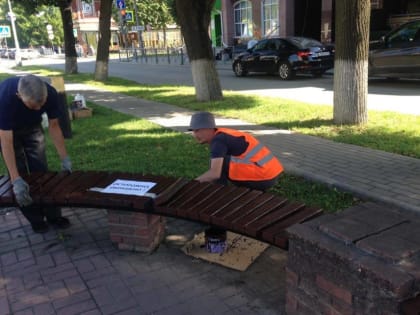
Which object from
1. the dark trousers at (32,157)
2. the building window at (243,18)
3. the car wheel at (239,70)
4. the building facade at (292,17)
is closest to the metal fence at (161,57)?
the building facade at (292,17)

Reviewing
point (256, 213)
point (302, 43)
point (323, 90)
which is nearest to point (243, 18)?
point (302, 43)

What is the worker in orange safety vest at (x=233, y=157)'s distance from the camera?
3.33 meters

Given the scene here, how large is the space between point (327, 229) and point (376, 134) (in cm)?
472

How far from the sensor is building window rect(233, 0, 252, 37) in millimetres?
29406

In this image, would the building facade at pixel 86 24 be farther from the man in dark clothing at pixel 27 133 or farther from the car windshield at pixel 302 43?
the man in dark clothing at pixel 27 133

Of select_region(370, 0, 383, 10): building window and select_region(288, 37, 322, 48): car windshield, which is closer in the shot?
select_region(288, 37, 322, 48): car windshield

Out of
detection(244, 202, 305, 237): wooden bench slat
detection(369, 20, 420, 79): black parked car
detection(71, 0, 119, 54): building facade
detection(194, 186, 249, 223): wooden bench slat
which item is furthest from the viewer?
detection(71, 0, 119, 54): building facade

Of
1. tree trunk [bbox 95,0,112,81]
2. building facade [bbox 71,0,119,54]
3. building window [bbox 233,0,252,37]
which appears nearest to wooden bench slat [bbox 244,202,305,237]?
tree trunk [bbox 95,0,112,81]

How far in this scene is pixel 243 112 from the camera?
29.5ft

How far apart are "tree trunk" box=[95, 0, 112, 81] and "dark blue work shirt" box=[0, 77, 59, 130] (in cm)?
1517

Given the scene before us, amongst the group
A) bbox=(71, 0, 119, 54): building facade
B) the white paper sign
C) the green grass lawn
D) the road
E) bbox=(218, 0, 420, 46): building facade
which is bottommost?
the green grass lawn

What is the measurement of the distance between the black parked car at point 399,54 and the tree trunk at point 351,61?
5.36m

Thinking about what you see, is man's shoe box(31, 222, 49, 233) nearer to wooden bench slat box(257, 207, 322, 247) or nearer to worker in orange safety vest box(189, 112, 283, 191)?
worker in orange safety vest box(189, 112, 283, 191)

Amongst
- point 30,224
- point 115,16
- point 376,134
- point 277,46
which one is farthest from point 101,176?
point 115,16
